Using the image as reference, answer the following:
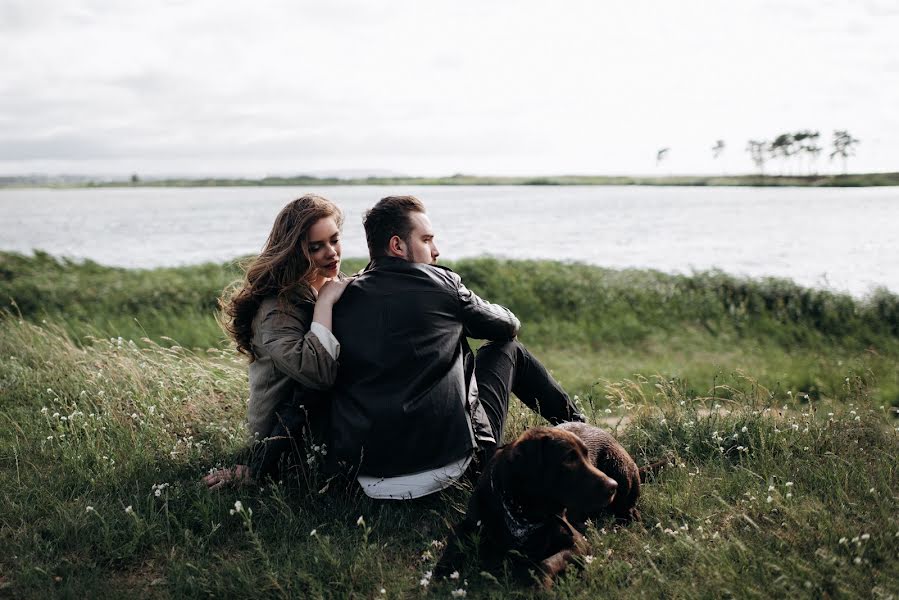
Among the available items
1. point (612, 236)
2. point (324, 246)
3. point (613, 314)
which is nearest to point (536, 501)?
point (324, 246)

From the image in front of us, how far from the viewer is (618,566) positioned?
3.41m

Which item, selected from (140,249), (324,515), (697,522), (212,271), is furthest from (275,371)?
(140,249)

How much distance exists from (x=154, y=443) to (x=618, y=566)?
11.3 ft

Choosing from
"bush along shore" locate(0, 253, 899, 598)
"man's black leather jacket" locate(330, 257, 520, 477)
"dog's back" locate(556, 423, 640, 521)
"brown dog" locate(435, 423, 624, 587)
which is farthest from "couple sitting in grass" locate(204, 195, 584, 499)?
"dog's back" locate(556, 423, 640, 521)

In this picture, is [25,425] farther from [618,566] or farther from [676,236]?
[676,236]

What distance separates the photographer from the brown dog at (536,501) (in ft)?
10.7

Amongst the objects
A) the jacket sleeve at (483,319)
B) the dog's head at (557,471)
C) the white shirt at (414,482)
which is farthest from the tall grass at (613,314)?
the dog's head at (557,471)

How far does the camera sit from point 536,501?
135 inches

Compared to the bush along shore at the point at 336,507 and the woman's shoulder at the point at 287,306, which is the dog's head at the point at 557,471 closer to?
the bush along shore at the point at 336,507

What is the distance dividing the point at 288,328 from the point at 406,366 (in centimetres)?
81

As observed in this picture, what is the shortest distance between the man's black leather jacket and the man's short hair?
4.8 inches

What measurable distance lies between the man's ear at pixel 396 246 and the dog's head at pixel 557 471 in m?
1.36

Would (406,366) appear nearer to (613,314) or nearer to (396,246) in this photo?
(396,246)

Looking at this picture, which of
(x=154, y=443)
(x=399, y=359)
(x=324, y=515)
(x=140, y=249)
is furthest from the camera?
(x=140, y=249)
